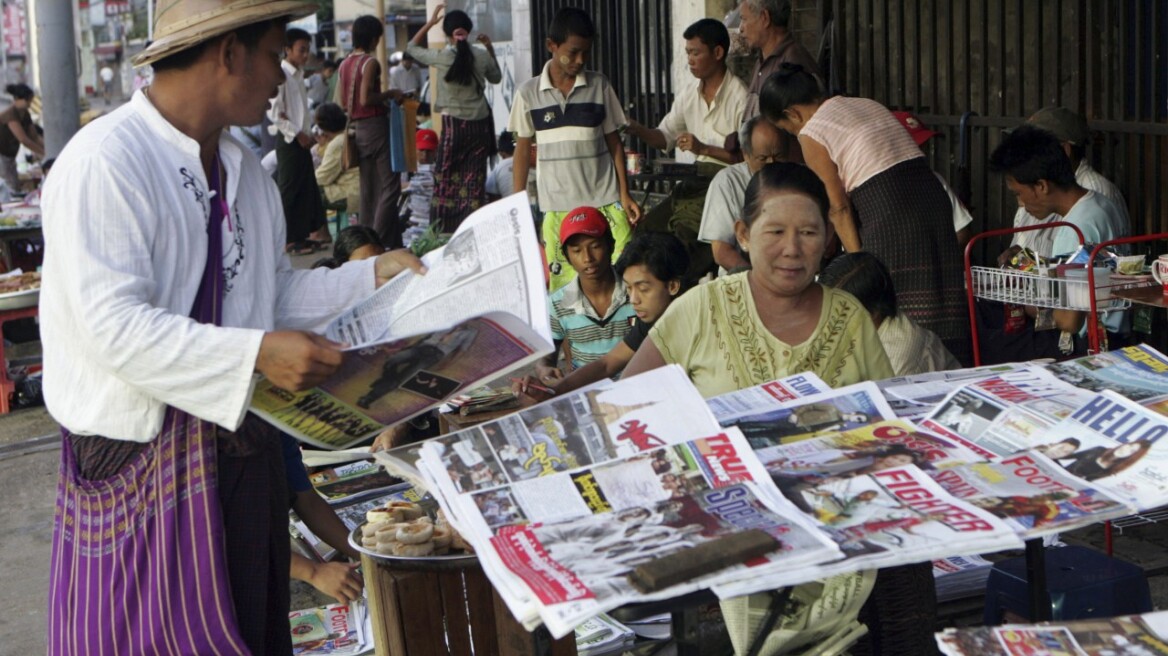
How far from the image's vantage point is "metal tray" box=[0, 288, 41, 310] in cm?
762

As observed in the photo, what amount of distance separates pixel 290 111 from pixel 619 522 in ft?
31.4

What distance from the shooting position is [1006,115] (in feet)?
21.1

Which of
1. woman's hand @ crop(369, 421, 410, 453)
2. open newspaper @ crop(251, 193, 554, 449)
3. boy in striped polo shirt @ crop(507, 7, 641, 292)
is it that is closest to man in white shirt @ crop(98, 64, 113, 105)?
boy in striped polo shirt @ crop(507, 7, 641, 292)

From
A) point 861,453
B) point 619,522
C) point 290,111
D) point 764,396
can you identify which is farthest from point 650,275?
point 290,111

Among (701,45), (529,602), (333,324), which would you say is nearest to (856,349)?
(333,324)

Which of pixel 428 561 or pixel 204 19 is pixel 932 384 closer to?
pixel 428 561

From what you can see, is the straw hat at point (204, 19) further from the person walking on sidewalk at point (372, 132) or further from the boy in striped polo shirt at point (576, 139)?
the person walking on sidewalk at point (372, 132)

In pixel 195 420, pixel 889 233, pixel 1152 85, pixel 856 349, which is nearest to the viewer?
pixel 195 420

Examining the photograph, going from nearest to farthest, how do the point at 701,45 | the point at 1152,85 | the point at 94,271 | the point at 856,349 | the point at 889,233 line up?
1. the point at 94,271
2. the point at 856,349
3. the point at 889,233
4. the point at 1152,85
5. the point at 701,45

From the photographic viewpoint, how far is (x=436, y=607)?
2.96 m

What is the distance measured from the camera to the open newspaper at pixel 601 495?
1.86 metres

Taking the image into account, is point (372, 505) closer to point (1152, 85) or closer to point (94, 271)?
point (94, 271)

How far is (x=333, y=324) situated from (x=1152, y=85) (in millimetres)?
4232

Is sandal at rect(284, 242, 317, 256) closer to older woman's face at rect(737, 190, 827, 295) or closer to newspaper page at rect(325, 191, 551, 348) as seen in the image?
older woman's face at rect(737, 190, 827, 295)
